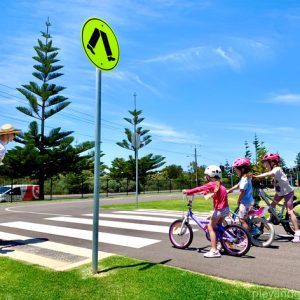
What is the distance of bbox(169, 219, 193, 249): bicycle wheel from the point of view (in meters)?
6.56

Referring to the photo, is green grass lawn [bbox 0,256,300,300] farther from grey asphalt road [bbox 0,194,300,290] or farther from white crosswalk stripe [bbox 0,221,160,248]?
white crosswalk stripe [bbox 0,221,160,248]

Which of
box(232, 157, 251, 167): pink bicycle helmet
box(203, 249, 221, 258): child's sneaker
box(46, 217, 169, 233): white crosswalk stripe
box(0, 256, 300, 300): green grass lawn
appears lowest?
Answer: box(0, 256, 300, 300): green grass lawn

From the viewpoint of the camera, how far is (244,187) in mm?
6625

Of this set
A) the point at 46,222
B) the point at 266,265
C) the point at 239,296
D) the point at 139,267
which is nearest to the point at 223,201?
the point at 266,265

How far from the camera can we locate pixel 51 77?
118 feet

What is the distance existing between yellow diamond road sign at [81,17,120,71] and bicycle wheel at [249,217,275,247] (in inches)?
151

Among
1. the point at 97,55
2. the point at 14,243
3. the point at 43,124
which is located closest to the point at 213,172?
the point at 97,55

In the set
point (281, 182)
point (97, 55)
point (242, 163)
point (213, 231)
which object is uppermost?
point (97, 55)

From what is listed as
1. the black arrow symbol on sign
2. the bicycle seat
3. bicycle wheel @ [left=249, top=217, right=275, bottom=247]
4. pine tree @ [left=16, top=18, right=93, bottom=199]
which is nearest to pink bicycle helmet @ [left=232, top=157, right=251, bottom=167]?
the bicycle seat

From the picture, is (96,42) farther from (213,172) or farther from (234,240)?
(234,240)

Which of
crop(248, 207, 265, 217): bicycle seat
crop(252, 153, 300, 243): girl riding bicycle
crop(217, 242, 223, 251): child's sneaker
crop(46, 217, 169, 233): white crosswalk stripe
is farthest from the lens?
crop(46, 217, 169, 233): white crosswalk stripe

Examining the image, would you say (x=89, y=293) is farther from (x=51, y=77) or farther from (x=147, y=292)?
(x=51, y=77)

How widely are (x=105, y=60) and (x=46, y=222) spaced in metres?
6.61

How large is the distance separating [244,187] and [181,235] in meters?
1.42
